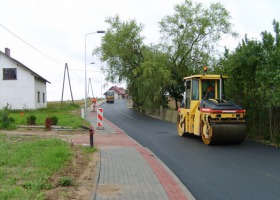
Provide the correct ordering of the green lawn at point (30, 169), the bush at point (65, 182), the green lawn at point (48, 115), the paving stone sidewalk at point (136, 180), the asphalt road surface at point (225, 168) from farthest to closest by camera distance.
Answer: the green lawn at point (48, 115) → the asphalt road surface at point (225, 168) → the bush at point (65, 182) → the paving stone sidewalk at point (136, 180) → the green lawn at point (30, 169)

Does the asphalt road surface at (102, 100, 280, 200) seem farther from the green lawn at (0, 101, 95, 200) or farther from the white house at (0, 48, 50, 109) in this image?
the white house at (0, 48, 50, 109)

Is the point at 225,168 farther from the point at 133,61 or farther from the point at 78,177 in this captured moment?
the point at 133,61

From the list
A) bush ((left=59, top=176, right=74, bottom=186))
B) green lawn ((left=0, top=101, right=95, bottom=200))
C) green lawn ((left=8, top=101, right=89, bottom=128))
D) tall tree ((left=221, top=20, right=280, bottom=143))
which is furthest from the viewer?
green lawn ((left=8, top=101, right=89, bottom=128))

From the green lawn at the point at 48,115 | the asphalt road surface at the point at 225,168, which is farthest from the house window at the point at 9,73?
the asphalt road surface at the point at 225,168

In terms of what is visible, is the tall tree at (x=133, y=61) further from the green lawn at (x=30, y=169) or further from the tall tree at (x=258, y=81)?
the green lawn at (x=30, y=169)

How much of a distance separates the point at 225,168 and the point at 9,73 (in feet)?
125

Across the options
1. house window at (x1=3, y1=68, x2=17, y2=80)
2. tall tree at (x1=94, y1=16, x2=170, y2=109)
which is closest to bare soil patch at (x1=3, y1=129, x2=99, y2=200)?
tall tree at (x1=94, y1=16, x2=170, y2=109)

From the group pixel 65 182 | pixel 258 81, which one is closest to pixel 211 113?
pixel 258 81

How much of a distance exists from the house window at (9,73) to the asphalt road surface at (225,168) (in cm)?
3160

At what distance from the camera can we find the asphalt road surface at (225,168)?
811cm

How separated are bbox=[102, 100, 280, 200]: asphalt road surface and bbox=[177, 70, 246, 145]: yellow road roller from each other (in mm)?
493

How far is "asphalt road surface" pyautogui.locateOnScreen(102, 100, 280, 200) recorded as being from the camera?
811 centimetres

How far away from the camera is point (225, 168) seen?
10812mm

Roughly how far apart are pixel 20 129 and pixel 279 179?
16769 mm
